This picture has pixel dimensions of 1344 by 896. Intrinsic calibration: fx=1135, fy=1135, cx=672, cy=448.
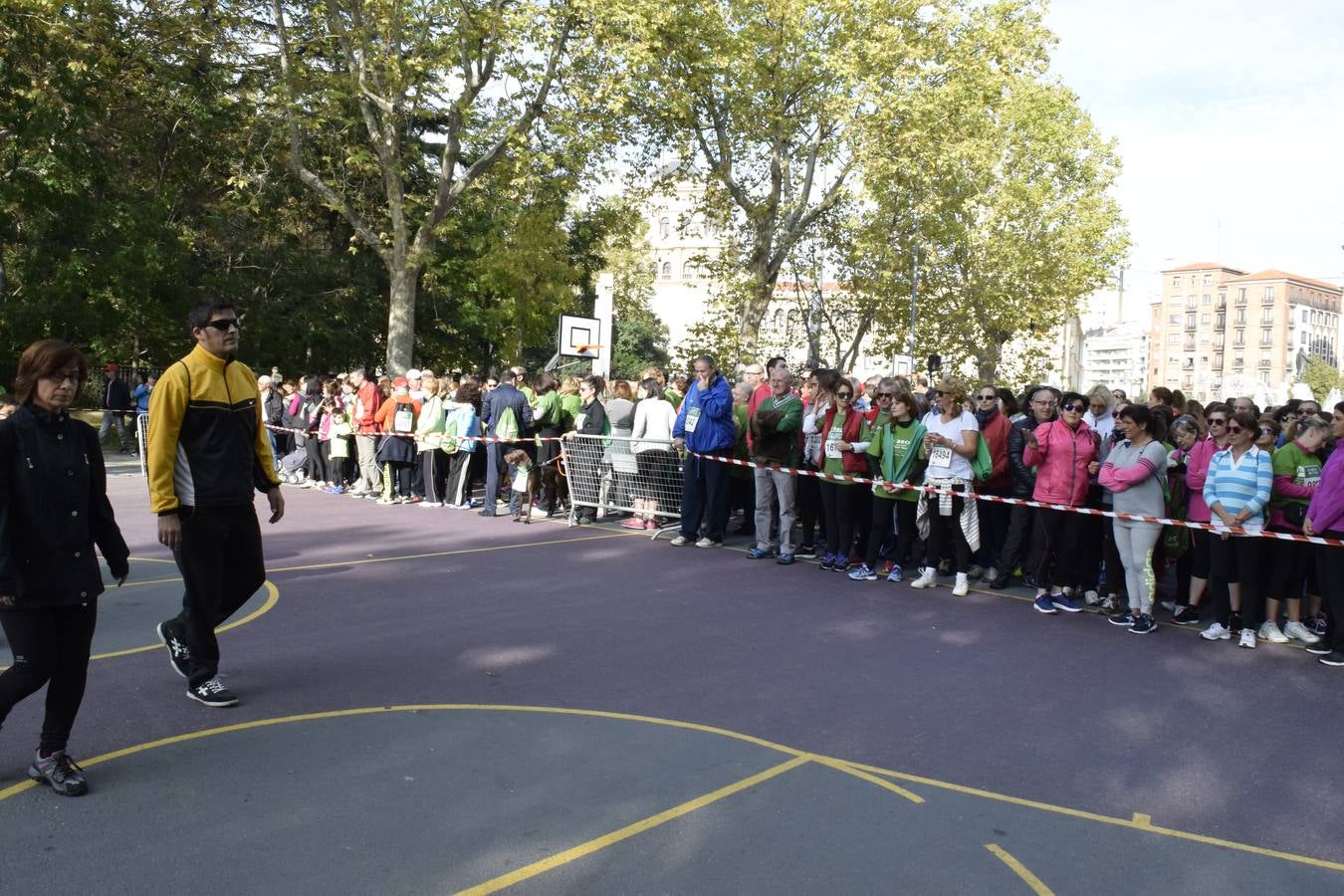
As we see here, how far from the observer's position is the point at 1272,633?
29.2 ft

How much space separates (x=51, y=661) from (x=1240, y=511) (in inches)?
316

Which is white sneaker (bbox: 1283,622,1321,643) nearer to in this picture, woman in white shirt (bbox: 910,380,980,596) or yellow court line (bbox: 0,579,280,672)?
woman in white shirt (bbox: 910,380,980,596)

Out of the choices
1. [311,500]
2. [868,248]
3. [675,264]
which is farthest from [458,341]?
[675,264]

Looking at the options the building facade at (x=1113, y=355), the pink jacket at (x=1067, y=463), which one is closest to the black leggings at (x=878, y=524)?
the pink jacket at (x=1067, y=463)

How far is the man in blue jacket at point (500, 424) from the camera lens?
618 inches

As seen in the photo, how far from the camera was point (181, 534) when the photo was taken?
588cm

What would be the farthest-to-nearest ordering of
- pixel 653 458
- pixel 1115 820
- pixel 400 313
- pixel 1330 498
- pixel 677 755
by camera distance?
pixel 400 313 → pixel 653 458 → pixel 1330 498 → pixel 677 755 → pixel 1115 820

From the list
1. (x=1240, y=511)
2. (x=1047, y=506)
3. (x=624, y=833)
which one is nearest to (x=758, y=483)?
(x=1047, y=506)

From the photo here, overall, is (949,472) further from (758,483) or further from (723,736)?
(723,736)

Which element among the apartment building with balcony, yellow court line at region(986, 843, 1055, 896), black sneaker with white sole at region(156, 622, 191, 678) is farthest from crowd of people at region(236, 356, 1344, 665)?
the apartment building with balcony

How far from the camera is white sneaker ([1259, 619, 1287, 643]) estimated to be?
8.86 meters

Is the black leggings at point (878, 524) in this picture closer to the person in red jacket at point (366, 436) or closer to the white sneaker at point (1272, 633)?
the white sneaker at point (1272, 633)

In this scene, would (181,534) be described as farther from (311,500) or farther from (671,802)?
(311,500)

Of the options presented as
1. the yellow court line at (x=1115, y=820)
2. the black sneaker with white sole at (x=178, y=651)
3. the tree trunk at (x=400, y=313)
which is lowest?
the yellow court line at (x=1115, y=820)
